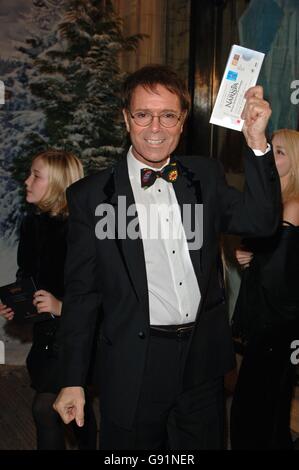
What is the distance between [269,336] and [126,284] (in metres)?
1.15

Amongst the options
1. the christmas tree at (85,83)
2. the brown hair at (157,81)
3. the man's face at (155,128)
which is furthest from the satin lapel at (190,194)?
the christmas tree at (85,83)

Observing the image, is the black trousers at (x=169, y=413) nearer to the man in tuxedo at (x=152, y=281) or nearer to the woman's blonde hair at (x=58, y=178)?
the man in tuxedo at (x=152, y=281)

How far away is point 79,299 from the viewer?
222 cm

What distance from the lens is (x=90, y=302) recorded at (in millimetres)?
2229

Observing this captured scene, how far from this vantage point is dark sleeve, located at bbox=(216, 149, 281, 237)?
2.04m

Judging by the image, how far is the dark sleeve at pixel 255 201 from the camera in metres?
2.04

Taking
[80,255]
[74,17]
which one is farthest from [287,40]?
[80,255]

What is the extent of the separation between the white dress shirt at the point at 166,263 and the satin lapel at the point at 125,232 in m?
0.05

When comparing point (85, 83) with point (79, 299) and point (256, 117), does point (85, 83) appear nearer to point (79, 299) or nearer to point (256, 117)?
point (79, 299)

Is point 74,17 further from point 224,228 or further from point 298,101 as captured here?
point 224,228

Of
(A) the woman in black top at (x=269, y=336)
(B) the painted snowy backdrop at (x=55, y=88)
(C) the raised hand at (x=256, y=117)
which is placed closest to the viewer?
(C) the raised hand at (x=256, y=117)
